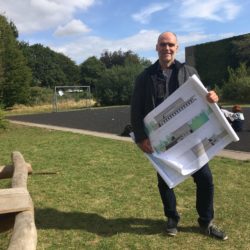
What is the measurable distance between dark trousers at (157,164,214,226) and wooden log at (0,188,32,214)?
1.61m

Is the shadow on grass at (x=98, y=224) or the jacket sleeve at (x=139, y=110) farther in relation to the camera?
the shadow on grass at (x=98, y=224)

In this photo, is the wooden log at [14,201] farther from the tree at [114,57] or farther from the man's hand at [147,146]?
the tree at [114,57]

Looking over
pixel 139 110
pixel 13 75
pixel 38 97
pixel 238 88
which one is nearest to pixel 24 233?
pixel 139 110

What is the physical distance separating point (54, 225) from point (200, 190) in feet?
5.77

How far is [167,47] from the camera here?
4395 millimetres

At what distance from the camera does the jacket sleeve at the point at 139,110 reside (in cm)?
455

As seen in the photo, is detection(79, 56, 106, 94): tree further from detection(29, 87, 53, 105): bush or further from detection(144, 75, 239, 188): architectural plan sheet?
detection(144, 75, 239, 188): architectural plan sheet

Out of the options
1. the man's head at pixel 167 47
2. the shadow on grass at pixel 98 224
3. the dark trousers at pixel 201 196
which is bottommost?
the shadow on grass at pixel 98 224

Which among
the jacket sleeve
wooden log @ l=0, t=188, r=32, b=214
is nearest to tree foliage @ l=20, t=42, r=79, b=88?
the jacket sleeve

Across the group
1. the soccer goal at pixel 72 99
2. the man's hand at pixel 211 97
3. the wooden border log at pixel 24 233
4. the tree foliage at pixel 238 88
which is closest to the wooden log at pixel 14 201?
the wooden border log at pixel 24 233

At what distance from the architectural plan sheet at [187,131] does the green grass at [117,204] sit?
82 cm

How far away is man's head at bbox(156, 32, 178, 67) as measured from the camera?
4383 mm

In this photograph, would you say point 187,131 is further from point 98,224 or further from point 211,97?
point 98,224

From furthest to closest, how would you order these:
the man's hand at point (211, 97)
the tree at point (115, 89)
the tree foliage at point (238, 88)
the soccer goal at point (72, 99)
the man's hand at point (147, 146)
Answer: the tree at point (115, 89)
the soccer goal at point (72, 99)
the tree foliage at point (238, 88)
the man's hand at point (147, 146)
the man's hand at point (211, 97)
